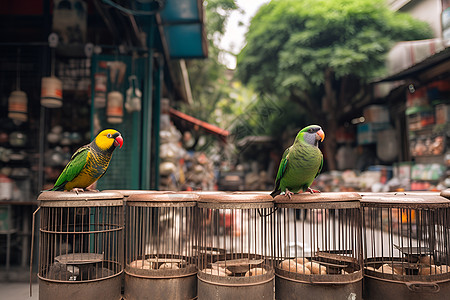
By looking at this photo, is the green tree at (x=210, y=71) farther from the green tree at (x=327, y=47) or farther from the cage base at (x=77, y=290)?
the cage base at (x=77, y=290)

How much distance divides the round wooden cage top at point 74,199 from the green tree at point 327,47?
29.6ft

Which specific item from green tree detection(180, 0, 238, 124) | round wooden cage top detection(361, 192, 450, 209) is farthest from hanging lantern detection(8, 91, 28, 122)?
green tree detection(180, 0, 238, 124)

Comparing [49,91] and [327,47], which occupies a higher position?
[327,47]

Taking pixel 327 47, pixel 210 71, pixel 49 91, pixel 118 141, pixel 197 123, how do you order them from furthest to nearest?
pixel 210 71, pixel 327 47, pixel 197 123, pixel 49 91, pixel 118 141

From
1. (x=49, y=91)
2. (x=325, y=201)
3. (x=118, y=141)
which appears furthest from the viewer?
(x=49, y=91)

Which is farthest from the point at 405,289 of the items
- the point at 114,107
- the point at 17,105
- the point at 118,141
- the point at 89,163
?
the point at 17,105

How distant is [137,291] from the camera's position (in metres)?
2.55

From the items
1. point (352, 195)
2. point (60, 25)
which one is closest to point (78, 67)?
point (60, 25)

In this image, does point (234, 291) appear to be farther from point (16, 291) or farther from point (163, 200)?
point (16, 291)

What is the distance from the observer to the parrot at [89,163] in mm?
2725

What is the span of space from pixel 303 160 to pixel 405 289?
1231 mm

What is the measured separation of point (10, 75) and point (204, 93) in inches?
390

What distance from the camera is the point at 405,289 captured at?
8.21 feet

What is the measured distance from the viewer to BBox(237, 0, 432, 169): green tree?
10562 mm
